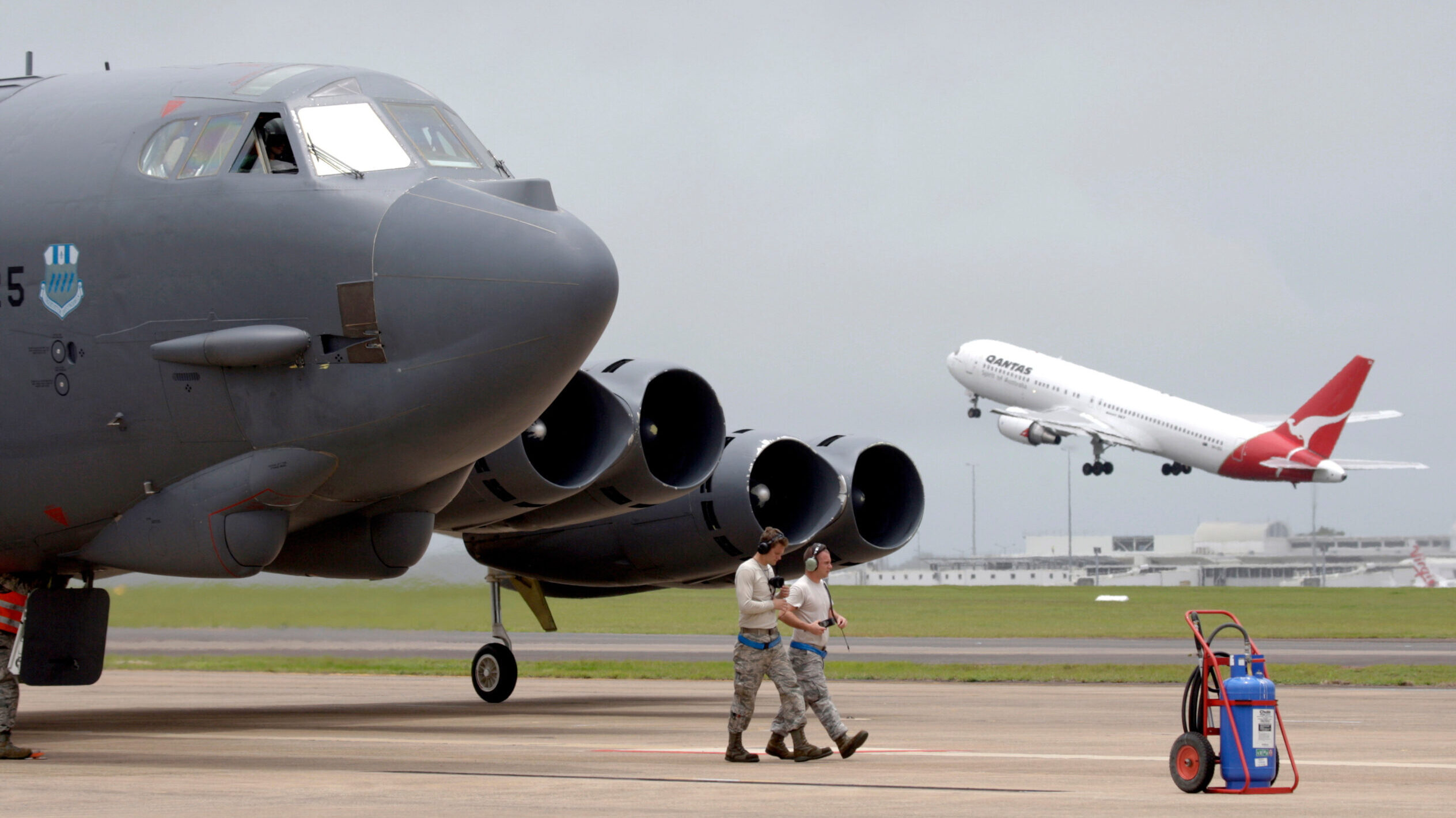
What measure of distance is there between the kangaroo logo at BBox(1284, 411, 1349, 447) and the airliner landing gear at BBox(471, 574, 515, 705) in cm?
6679

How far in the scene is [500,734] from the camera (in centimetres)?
1756

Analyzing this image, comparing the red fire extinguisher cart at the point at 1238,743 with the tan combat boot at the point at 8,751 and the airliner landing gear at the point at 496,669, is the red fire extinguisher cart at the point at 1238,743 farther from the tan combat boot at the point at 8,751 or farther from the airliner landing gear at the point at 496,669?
the airliner landing gear at the point at 496,669

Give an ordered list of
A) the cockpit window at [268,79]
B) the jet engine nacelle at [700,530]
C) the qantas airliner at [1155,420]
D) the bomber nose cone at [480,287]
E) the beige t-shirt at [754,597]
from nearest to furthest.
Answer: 1. the bomber nose cone at [480,287]
2. the beige t-shirt at [754,597]
3. the cockpit window at [268,79]
4. the jet engine nacelle at [700,530]
5. the qantas airliner at [1155,420]

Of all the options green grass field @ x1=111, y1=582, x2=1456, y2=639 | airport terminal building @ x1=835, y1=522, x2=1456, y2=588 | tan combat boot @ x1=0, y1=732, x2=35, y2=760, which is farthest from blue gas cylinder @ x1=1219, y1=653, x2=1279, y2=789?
airport terminal building @ x1=835, y1=522, x2=1456, y2=588

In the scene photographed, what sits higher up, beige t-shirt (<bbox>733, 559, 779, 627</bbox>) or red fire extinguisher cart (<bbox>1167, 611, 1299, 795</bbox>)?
beige t-shirt (<bbox>733, 559, 779, 627</bbox>)

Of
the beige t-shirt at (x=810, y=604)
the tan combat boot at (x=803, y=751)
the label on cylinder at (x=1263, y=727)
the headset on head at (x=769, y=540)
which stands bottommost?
the tan combat boot at (x=803, y=751)

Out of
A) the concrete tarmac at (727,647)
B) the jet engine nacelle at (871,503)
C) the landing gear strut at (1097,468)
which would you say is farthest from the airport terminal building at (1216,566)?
the jet engine nacelle at (871,503)

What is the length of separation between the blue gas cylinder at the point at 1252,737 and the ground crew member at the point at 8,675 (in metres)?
9.01

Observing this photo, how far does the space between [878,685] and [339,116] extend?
15.6 metres

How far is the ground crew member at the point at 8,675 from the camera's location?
14.2 m

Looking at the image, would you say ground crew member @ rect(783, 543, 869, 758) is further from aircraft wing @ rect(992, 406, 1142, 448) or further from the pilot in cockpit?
aircraft wing @ rect(992, 406, 1142, 448)

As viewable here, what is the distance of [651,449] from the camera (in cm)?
1970

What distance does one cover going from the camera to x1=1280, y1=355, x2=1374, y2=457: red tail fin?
82.4 metres

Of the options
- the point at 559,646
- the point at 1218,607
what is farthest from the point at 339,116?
the point at 1218,607
